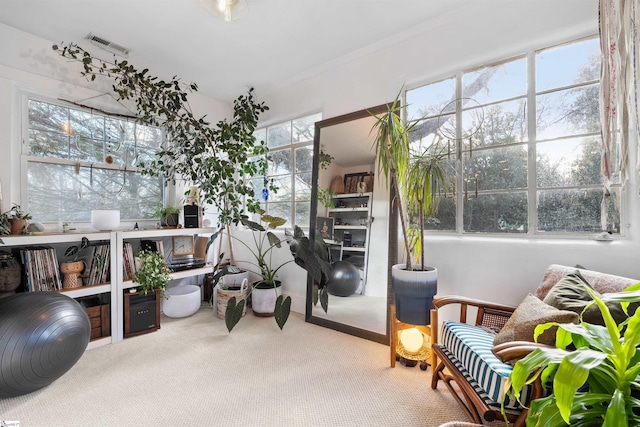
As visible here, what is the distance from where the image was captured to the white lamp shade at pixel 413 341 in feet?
6.84

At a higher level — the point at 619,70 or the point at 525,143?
the point at 619,70

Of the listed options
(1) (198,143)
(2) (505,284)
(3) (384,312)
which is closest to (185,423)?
(3) (384,312)

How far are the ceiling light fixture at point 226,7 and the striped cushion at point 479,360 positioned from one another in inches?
102

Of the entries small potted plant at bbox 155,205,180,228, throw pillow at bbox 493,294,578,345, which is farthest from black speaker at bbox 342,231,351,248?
small potted plant at bbox 155,205,180,228

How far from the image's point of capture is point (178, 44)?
2668 millimetres

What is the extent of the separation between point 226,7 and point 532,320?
265 cm

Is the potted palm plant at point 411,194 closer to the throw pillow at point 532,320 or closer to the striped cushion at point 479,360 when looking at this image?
the striped cushion at point 479,360

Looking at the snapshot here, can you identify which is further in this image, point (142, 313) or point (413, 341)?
point (142, 313)

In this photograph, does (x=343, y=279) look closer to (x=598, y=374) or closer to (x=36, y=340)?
(x=598, y=374)

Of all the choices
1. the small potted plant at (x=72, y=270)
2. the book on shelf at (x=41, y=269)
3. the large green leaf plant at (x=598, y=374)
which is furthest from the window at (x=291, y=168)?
the large green leaf plant at (x=598, y=374)

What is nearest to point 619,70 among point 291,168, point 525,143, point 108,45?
point 525,143

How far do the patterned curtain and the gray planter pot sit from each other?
3.88 ft

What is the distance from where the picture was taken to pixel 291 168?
140 inches

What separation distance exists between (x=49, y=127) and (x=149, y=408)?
275 cm
